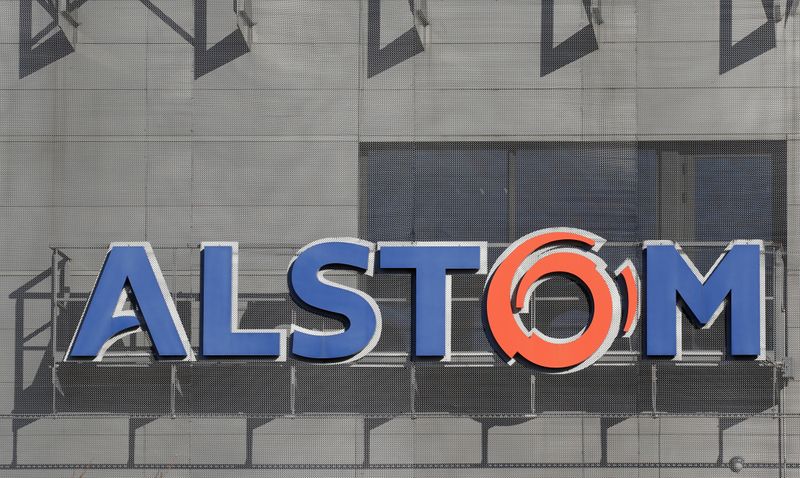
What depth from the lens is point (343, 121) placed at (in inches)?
626

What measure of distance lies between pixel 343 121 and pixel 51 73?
4.38 m

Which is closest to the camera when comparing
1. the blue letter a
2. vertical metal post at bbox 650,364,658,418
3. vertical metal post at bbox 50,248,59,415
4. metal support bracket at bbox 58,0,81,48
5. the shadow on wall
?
the blue letter a

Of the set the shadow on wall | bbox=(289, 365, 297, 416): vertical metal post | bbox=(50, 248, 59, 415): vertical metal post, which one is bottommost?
bbox=(289, 365, 297, 416): vertical metal post

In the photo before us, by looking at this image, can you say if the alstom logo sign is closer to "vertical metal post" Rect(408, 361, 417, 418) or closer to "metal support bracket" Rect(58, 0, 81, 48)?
"vertical metal post" Rect(408, 361, 417, 418)

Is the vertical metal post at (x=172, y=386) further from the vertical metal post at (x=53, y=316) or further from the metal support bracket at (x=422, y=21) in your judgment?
the metal support bracket at (x=422, y=21)

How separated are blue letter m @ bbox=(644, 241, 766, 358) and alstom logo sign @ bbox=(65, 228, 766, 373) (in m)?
0.01

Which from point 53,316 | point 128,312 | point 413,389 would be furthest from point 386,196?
point 53,316

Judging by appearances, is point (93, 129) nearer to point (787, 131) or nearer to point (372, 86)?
point (372, 86)

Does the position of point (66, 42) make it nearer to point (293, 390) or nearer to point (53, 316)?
point (53, 316)

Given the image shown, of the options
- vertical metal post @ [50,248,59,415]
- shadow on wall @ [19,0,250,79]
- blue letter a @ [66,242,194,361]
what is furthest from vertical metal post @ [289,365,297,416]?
shadow on wall @ [19,0,250,79]

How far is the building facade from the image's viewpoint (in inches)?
611

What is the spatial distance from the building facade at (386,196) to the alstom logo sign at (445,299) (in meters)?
0.51

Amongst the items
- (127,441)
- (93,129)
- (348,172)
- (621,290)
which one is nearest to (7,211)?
(93,129)

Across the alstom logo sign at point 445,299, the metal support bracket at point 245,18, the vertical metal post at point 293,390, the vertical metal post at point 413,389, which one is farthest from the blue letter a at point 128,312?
the metal support bracket at point 245,18
